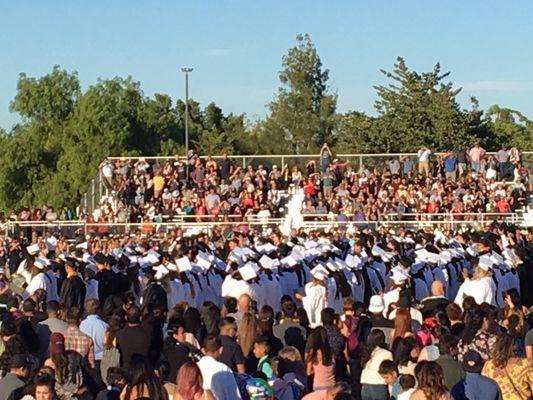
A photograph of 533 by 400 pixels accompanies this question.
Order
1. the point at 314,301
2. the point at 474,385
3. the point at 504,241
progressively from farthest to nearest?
the point at 504,241 → the point at 314,301 → the point at 474,385

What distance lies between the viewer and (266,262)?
22625mm

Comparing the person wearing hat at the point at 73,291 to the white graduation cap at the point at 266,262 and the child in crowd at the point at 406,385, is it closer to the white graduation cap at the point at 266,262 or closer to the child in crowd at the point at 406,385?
the white graduation cap at the point at 266,262

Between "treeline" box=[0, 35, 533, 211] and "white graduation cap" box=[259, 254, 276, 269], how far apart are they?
1655 inches

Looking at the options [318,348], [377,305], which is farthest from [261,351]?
[377,305]

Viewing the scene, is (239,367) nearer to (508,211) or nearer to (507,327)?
(507,327)

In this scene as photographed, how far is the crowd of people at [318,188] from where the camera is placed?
43781mm

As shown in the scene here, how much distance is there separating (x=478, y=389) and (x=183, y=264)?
452 inches

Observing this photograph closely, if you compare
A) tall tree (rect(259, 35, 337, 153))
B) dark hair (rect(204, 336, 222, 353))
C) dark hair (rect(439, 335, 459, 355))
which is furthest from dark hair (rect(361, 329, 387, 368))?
tall tree (rect(259, 35, 337, 153))

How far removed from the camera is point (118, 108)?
82.0 meters

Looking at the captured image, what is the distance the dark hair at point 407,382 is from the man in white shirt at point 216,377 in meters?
1.39

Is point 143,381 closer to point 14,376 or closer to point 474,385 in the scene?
point 14,376

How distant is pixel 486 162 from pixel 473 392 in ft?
→ 118

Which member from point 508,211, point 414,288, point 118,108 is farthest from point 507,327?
point 118,108

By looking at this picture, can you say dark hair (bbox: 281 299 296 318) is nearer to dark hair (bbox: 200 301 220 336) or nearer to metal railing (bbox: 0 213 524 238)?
dark hair (bbox: 200 301 220 336)
